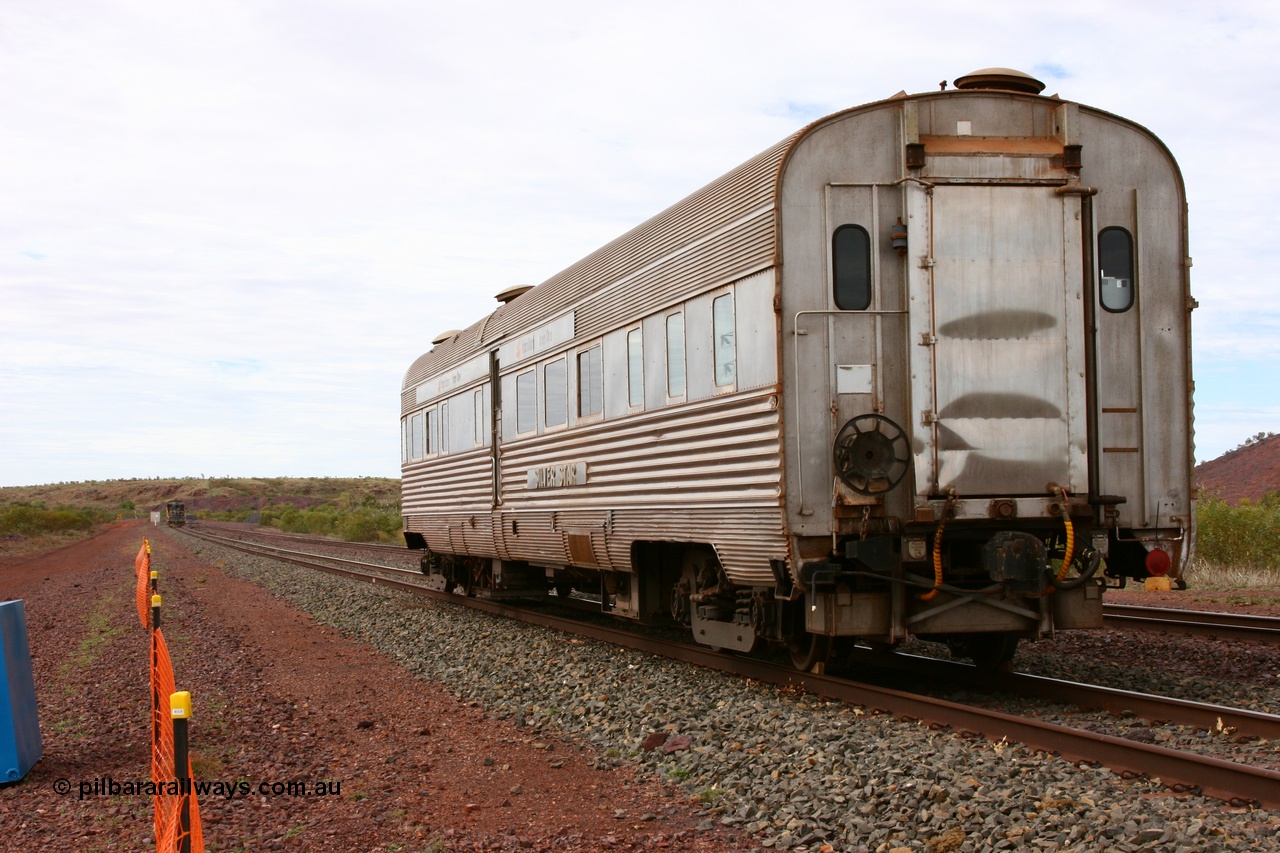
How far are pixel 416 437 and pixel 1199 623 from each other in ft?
39.7

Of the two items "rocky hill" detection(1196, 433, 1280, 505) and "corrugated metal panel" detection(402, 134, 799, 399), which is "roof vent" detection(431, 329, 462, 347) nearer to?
"corrugated metal panel" detection(402, 134, 799, 399)

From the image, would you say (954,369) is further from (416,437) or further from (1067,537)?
(416,437)

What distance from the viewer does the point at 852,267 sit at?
793 centimetres

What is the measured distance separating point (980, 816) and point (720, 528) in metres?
3.66

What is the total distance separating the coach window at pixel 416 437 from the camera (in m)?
18.5

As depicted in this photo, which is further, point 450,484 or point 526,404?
point 450,484

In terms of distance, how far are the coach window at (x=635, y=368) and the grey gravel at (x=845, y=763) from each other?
7.71ft

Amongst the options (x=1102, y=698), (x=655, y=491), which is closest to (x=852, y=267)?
(x=655, y=491)

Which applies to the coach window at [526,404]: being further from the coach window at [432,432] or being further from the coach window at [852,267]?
the coach window at [852,267]

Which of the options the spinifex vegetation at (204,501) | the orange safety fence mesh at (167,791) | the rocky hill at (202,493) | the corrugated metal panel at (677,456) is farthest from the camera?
the rocky hill at (202,493)

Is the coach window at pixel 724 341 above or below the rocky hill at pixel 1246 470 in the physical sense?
above

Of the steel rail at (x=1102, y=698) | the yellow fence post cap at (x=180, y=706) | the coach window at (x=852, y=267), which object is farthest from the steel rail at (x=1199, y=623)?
the yellow fence post cap at (x=180, y=706)

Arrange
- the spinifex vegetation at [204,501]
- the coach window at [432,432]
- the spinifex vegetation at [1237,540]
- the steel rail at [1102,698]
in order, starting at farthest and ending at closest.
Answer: the spinifex vegetation at [204,501], the spinifex vegetation at [1237,540], the coach window at [432,432], the steel rail at [1102,698]

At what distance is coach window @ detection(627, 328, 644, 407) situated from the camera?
10.2 meters
